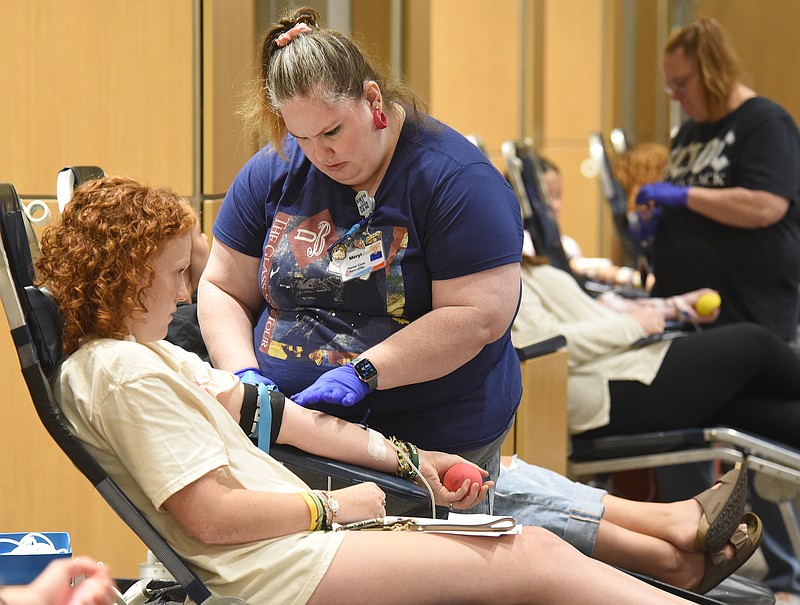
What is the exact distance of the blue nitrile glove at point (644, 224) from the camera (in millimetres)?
4027

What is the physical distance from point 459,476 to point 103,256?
0.71 m

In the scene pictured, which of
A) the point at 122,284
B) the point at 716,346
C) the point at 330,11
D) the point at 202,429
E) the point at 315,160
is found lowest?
the point at 716,346

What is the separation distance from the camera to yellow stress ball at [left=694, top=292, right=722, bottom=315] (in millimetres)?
3652

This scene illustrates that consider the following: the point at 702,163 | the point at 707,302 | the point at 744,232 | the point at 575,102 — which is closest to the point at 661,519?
the point at 707,302

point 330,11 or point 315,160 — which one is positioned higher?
point 330,11

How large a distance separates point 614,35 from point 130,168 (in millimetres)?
6020

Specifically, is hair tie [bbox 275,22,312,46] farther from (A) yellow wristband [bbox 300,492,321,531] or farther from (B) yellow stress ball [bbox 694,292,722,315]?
(B) yellow stress ball [bbox 694,292,722,315]

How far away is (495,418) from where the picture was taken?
2039mm

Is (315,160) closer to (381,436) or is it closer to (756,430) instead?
(381,436)

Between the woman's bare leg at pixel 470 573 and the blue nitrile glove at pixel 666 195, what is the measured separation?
233 centimetres

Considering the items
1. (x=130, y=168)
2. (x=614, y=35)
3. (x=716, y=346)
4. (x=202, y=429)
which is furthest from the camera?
(x=614, y=35)

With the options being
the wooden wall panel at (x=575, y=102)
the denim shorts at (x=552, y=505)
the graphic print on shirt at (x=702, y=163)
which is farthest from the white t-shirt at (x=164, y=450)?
the wooden wall panel at (x=575, y=102)

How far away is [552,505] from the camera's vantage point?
2232 millimetres

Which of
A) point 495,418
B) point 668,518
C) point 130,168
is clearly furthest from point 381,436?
point 130,168
